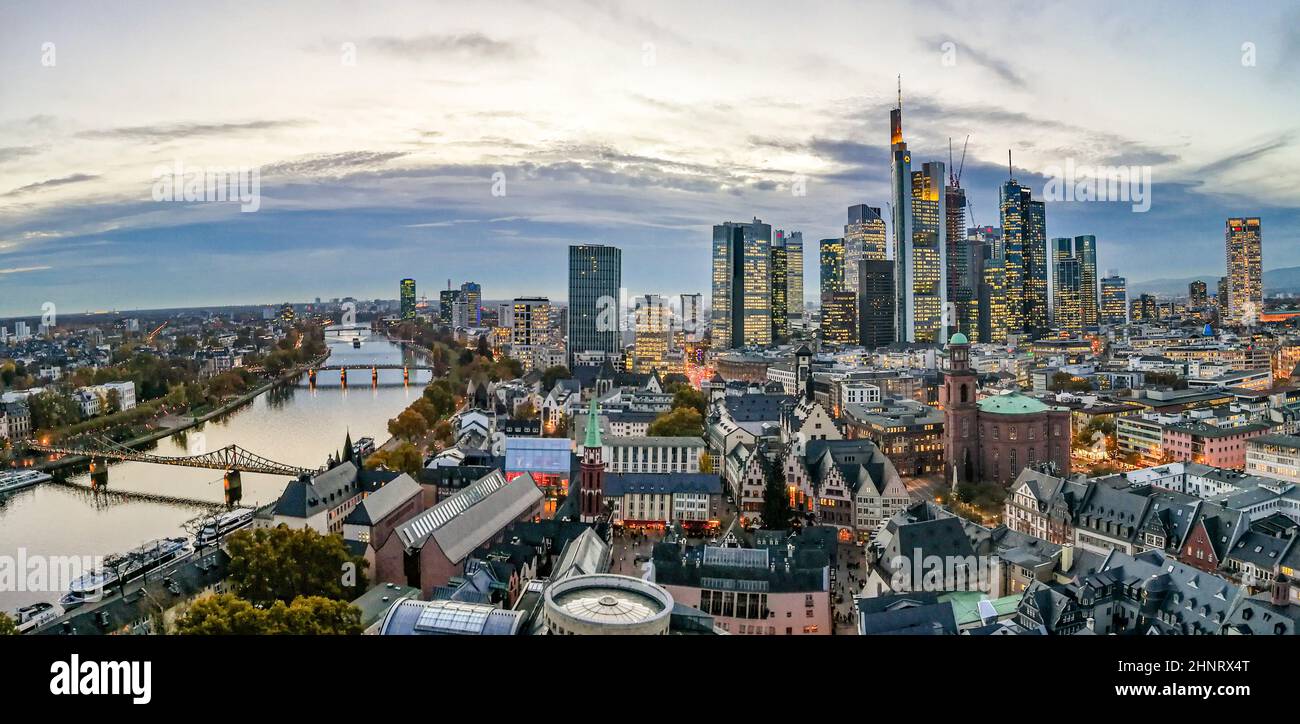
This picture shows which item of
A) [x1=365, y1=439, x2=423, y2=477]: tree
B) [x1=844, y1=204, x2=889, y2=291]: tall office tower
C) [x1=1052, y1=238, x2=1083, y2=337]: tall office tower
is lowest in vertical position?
[x1=365, y1=439, x2=423, y2=477]: tree

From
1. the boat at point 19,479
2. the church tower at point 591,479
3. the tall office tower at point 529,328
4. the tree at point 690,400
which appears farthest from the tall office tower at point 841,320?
the boat at point 19,479

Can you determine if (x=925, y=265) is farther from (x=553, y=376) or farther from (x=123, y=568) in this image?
(x=123, y=568)

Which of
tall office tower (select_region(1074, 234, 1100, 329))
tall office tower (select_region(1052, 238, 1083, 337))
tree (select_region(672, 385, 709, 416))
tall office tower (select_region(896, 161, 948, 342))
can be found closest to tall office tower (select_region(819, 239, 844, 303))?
tall office tower (select_region(896, 161, 948, 342))

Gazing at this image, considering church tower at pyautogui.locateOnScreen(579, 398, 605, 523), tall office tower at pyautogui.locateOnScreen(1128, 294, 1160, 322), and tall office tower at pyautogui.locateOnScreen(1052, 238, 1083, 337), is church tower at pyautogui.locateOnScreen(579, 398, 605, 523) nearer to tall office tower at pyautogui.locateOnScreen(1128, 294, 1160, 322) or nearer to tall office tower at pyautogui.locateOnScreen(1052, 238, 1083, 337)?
tall office tower at pyautogui.locateOnScreen(1052, 238, 1083, 337)

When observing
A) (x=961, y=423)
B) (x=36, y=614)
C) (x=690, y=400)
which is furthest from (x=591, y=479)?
(x=690, y=400)

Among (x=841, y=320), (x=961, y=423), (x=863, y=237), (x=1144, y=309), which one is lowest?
(x=961, y=423)
